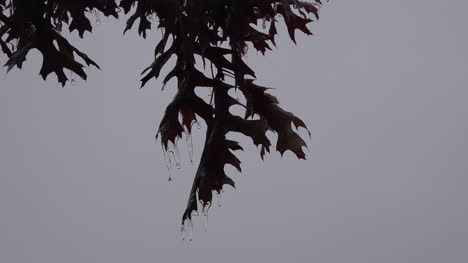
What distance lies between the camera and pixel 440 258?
18475 cm

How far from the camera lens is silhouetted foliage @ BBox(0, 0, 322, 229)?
2.06m

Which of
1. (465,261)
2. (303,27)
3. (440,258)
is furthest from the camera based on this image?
(440,258)

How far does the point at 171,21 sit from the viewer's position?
6.73ft

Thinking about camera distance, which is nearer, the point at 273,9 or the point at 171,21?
the point at 171,21

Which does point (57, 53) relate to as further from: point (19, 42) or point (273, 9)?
point (273, 9)

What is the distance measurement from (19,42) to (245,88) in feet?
2.52

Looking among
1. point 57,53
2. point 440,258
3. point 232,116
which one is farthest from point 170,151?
point 440,258

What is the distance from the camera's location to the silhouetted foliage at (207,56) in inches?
81.2

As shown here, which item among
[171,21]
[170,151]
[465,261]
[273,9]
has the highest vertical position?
[465,261]

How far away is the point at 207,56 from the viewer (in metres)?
2.15

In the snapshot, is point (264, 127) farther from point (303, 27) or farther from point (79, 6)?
point (79, 6)

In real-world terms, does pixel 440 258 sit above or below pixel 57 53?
above

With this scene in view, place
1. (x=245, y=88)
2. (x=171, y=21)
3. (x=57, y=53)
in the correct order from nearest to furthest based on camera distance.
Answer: (x=171, y=21)
(x=245, y=88)
(x=57, y=53)

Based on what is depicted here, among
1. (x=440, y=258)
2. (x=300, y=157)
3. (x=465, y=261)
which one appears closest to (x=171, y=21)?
(x=300, y=157)
